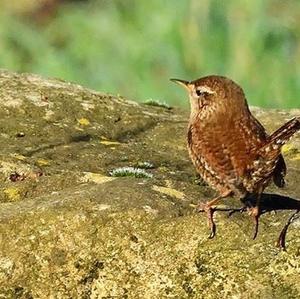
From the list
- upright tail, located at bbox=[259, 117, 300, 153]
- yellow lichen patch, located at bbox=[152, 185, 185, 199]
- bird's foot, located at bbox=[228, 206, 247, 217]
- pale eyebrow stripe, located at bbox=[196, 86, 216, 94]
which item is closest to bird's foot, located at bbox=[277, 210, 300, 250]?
bird's foot, located at bbox=[228, 206, 247, 217]

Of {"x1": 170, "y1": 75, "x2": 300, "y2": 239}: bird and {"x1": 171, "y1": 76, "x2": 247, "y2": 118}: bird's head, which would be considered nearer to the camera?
{"x1": 170, "y1": 75, "x2": 300, "y2": 239}: bird

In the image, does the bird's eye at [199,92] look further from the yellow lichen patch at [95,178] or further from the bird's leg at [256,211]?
the bird's leg at [256,211]

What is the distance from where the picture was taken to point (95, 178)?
8.43 m

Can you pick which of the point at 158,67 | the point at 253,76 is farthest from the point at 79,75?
the point at 253,76

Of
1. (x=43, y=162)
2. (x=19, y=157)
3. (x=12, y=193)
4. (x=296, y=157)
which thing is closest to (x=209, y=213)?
(x=12, y=193)

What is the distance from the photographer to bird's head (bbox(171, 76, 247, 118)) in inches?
325

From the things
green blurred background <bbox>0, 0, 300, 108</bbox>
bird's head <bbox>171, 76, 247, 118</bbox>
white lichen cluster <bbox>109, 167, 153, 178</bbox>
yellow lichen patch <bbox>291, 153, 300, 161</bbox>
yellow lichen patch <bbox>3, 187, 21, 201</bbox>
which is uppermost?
green blurred background <bbox>0, 0, 300, 108</bbox>

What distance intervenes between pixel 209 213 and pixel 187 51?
6.28 m

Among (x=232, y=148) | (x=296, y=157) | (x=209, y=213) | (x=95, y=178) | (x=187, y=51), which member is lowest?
(x=209, y=213)

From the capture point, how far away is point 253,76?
13.4 metres

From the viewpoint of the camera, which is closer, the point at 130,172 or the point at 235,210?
the point at 235,210

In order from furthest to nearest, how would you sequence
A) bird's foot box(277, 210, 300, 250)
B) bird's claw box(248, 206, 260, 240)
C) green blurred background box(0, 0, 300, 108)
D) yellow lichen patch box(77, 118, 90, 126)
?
green blurred background box(0, 0, 300, 108), yellow lichen patch box(77, 118, 90, 126), bird's claw box(248, 206, 260, 240), bird's foot box(277, 210, 300, 250)

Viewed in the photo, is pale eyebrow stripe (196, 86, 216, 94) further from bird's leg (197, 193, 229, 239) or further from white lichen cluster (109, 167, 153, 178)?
bird's leg (197, 193, 229, 239)

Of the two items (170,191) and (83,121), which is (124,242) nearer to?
(170,191)
